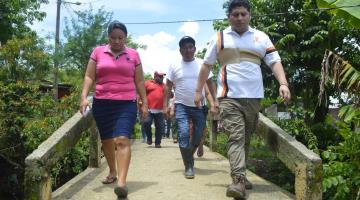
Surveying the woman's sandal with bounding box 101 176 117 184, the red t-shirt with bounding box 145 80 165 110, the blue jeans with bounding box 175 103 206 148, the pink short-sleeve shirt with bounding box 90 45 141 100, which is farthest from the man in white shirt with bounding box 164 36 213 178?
the red t-shirt with bounding box 145 80 165 110

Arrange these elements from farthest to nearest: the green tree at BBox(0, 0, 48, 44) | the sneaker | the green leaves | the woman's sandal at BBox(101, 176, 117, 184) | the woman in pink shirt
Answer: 1. the green tree at BBox(0, 0, 48, 44)
2. the woman's sandal at BBox(101, 176, 117, 184)
3. the green leaves
4. the woman in pink shirt
5. the sneaker

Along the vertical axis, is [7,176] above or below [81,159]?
below

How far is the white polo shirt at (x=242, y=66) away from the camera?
4.60m

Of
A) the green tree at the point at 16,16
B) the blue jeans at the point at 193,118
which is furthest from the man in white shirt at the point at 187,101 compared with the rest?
the green tree at the point at 16,16

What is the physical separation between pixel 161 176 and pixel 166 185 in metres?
0.61

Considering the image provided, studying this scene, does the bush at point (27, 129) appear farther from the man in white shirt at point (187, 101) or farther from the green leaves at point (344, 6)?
the green leaves at point (344, 6)

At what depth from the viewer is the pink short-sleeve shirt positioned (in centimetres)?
473

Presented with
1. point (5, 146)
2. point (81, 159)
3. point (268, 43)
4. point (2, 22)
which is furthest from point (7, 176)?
point (2, 22)

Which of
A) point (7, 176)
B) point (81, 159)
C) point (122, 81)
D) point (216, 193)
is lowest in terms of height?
point (7, 176)

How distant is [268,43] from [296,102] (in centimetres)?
548

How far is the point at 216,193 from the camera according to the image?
4789mm

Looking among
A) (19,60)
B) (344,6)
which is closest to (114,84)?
(344,6)

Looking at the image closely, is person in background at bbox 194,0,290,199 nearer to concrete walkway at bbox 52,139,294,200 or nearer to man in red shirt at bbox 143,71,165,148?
concrete walkway at bbox 52,139,294,200

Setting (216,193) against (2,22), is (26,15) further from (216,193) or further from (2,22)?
(216,193)
